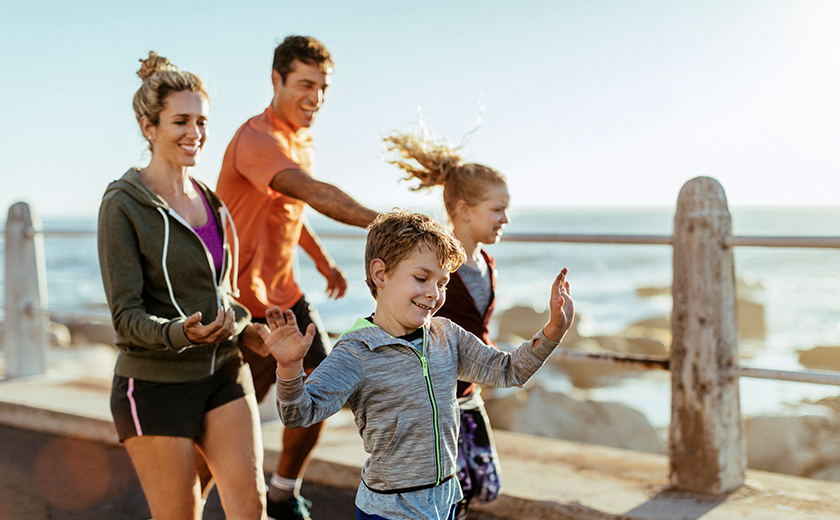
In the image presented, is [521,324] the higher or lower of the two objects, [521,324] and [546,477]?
the lower

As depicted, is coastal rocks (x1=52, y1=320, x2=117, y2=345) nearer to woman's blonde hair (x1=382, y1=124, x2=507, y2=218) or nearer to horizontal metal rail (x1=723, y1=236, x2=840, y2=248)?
woman's blonde hair (x1=382, y1=124, x2=507, y2=218)

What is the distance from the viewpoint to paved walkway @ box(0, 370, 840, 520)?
3.00 metres

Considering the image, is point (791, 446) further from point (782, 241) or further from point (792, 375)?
point (782, 241)

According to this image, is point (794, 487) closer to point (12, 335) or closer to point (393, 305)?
point (393, 305)

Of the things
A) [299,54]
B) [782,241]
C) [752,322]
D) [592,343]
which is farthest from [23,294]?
[752,322]

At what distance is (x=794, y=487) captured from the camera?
323 cm

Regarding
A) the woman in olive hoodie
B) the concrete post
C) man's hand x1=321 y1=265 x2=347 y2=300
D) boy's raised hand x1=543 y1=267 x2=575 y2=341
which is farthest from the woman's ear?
the concrete post

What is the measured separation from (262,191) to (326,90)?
563mm

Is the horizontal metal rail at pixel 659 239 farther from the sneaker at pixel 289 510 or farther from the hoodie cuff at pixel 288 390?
the hoodie cuff at pixel 288 390

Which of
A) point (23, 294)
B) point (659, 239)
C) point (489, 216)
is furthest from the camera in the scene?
point (23, 294)

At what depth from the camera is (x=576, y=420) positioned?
870 cm

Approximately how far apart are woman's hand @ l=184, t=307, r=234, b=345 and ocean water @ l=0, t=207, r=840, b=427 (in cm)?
117

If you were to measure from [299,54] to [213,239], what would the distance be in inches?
35.9

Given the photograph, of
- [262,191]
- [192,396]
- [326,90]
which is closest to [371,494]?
[192,396]
